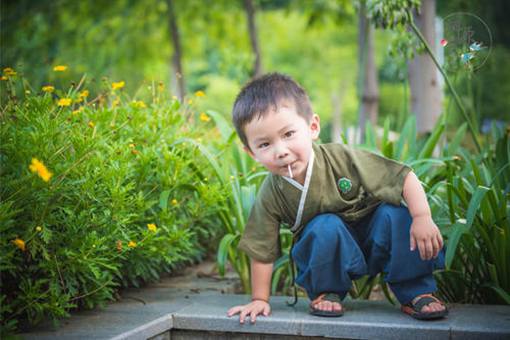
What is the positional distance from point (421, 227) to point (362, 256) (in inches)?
11.0

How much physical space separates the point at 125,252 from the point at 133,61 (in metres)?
7.59

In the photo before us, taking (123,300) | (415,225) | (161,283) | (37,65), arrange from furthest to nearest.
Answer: (37,65) → (161,283) → (123,300) → (415,225)

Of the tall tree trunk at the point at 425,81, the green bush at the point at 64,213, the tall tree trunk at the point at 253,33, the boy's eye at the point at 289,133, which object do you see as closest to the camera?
the green bush at the point at 64,213

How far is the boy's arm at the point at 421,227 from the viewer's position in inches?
73.4

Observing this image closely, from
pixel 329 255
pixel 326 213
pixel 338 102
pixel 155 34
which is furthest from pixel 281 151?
pixel 338 102

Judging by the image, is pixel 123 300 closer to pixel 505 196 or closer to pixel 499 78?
pixel 505 196

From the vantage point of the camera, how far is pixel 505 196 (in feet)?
6.81

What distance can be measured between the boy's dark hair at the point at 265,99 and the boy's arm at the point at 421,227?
459mm

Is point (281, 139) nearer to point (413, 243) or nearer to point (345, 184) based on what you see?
point (345, 184)

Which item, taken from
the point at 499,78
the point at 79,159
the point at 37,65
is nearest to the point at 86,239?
the point at 79,159

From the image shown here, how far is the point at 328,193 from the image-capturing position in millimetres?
2066

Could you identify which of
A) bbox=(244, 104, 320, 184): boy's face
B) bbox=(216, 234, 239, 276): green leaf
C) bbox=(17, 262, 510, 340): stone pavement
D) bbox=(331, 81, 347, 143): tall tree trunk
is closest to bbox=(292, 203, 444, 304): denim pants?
bbox=(17, 262, 510, 340): stone pavement

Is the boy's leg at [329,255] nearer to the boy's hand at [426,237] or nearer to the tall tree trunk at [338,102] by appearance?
the boy's hand at [426,237]

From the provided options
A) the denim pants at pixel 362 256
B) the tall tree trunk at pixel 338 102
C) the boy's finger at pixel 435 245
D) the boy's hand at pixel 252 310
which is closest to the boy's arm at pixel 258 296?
the boy's hand at pixel 252 310
